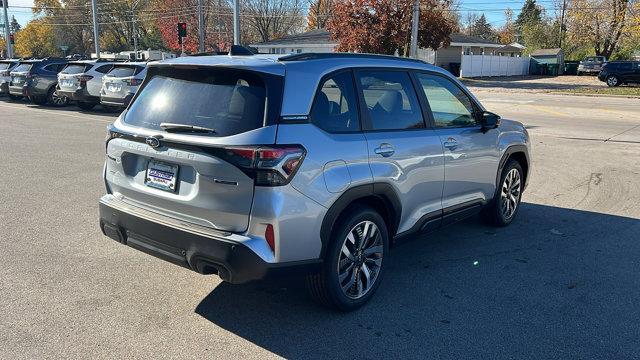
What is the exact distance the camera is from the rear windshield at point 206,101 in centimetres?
346

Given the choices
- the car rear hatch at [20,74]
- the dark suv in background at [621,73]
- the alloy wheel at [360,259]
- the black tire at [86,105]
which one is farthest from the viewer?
the dark suv in background at [621,73]

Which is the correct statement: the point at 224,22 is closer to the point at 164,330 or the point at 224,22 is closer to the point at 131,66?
the point at 131,66

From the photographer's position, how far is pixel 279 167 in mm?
3299

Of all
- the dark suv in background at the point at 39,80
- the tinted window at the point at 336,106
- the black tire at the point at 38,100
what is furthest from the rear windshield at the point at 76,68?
the tinted window at the point at 336,106

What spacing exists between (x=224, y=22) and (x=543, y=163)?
64.7 metres

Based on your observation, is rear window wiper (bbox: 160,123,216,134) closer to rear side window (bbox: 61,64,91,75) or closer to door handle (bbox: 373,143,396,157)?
door handle (bbox: 373,143,396,157)

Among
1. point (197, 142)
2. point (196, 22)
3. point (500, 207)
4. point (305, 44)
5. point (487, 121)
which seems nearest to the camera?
point (197, 142)

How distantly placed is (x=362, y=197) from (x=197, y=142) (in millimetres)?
1253

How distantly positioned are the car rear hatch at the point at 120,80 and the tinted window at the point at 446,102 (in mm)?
12785

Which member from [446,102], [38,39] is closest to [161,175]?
[446,102]

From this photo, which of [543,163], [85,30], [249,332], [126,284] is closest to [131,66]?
[543,163]

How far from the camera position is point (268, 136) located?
131 inches

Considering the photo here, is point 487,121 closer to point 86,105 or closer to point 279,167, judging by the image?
point 279,167

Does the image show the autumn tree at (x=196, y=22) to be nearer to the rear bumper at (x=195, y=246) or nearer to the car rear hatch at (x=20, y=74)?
the car rear hatch at (x=20, y=74)
